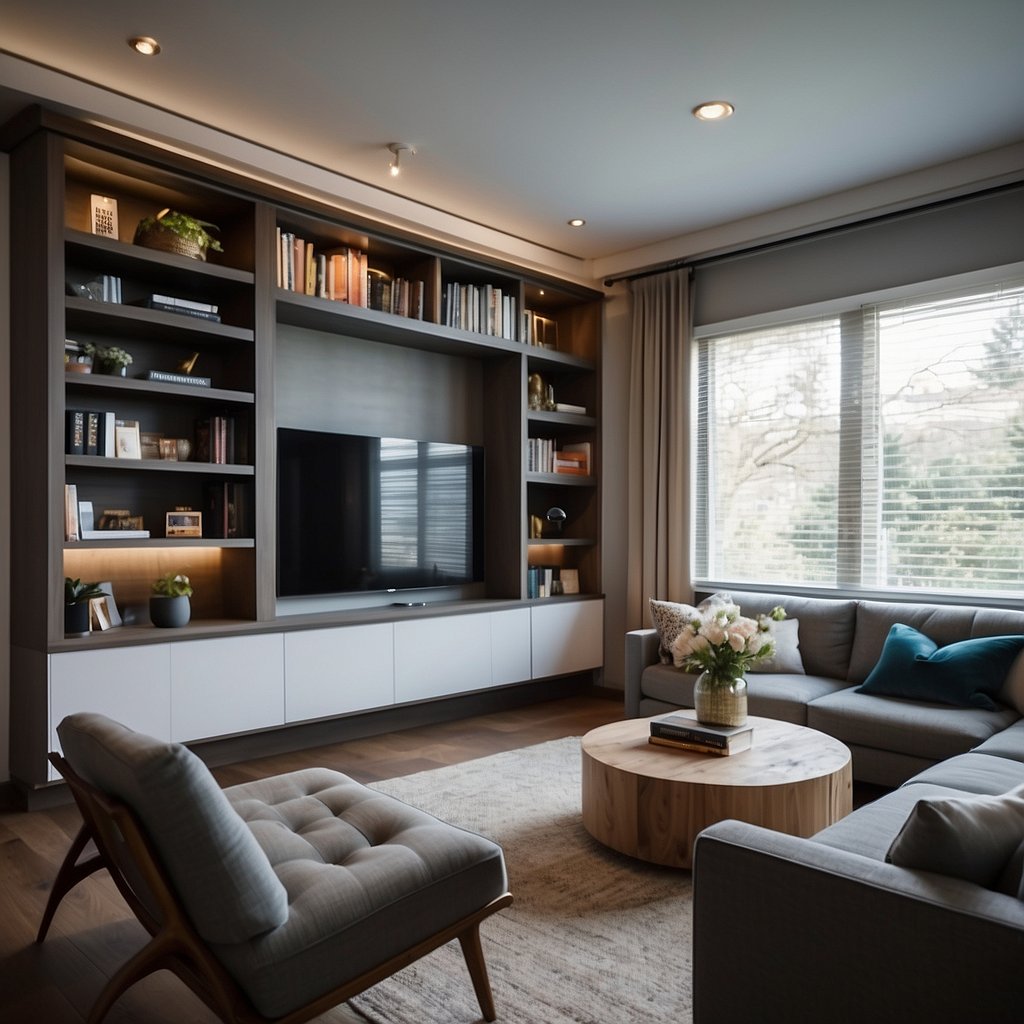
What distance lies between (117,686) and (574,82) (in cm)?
300

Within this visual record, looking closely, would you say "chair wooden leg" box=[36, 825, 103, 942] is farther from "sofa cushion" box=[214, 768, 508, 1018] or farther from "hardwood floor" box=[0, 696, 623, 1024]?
"sofa cushion" box=[214, 768, 508, 1018]

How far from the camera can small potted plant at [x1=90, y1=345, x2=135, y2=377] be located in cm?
353

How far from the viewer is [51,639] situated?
320 centimetres

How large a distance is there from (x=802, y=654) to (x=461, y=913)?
9.43ft

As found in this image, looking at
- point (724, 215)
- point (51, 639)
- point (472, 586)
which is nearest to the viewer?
point (51, 639)

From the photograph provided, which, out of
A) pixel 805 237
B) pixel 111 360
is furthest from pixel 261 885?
pixel 805 237

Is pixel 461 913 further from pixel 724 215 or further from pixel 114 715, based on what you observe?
pixel 724 215

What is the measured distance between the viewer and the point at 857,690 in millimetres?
3717

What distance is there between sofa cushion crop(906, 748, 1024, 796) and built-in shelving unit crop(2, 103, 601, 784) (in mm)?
2649

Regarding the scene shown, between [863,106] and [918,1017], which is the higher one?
[863,106]

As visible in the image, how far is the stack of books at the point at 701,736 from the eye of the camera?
9.36 feet

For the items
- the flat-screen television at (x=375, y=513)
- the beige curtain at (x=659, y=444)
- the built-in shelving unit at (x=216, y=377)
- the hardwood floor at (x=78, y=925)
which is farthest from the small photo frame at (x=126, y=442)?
the beige curtain at (x=659, y=444)

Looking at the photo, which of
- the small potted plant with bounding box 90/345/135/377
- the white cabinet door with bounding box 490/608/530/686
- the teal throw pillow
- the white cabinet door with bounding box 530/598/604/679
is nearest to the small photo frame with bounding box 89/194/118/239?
the small potted plant with bounding box 90/345/135/377

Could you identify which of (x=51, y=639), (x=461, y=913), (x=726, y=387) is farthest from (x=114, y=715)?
(x=726, y=387)
